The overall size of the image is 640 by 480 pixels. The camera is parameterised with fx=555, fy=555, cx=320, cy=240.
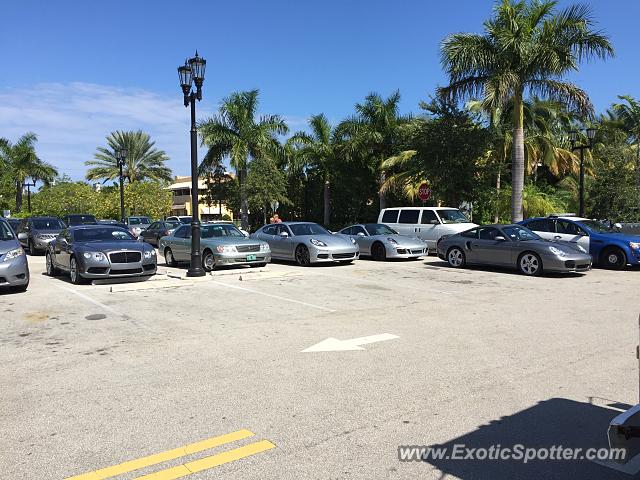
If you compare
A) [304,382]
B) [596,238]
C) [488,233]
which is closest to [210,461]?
[304,382]

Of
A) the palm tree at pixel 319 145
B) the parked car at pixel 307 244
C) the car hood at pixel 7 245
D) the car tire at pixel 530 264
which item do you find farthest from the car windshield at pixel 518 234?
the palm tree at pixel 319 145

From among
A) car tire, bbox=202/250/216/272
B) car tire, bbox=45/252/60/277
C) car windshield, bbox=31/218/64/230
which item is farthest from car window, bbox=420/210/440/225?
car windshield, bbox=31/218/64/230

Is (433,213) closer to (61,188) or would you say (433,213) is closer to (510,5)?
(510,5)

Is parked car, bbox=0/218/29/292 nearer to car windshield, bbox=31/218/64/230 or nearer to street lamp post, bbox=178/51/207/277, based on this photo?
street lamp post, bbox=178/51/207/277

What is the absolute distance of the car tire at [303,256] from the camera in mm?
16666

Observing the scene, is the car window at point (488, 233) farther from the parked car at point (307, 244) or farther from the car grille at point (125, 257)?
the car grille at point (125, 257)

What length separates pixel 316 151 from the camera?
3694cm

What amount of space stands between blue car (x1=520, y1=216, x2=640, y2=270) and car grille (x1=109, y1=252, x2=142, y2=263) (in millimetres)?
11366

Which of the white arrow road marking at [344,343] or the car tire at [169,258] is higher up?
the car tire at [169,258]

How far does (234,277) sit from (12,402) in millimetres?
9037

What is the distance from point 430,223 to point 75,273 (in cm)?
1243

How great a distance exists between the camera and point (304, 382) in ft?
17.7

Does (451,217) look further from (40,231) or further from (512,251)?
(40,231)

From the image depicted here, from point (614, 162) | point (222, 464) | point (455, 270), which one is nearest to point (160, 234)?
point (455, 270)
